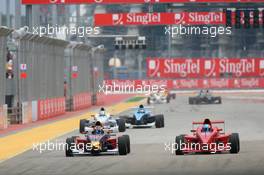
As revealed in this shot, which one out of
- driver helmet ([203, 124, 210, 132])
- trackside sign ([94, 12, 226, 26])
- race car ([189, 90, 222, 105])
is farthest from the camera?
race car ([189, 90, 222, 105])

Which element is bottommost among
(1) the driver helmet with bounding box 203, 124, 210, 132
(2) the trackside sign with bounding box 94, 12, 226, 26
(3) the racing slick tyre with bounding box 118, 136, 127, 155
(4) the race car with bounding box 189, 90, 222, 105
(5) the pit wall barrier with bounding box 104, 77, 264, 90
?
(4) the race car with bounding box 189, 90, 222, 105

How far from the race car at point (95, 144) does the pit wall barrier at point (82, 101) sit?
36.3m

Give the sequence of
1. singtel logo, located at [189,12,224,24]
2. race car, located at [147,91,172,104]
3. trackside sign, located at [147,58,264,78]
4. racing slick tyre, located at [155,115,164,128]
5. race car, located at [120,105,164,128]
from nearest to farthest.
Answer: racing slick tyre, located at [155,115,164,128], race car, located at [120,105,164,128], singtel logo, located at [189,12,224,24], race car, located at [147,91,172,104], trackside sign, located at [147,58,264,78]

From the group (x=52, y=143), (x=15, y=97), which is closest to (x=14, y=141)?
(x=52, y=143)

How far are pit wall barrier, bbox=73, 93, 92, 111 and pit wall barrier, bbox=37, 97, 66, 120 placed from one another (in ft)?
19.2

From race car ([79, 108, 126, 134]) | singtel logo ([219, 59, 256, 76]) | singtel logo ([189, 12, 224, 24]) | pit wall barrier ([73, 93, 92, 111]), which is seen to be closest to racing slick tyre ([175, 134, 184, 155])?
race car ([79, 108, 126, 134])

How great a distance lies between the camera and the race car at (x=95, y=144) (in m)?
23.7

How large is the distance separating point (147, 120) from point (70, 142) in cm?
1474

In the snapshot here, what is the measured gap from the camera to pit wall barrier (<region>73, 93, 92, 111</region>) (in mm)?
61250

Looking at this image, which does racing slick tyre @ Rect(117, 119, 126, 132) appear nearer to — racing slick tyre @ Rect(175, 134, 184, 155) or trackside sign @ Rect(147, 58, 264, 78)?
racing slick tyre @ Rect(175, 134, 184, 155)

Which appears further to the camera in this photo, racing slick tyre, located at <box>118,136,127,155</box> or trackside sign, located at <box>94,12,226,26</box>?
trackside sign, located at <box>94,12,226,26</box>

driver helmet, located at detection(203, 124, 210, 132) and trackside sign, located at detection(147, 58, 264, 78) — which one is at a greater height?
trackside sign, located at detection(147, 58, 264, 78)

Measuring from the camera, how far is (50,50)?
52.0 meters

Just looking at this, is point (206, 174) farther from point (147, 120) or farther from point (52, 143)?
point (147, 120)
